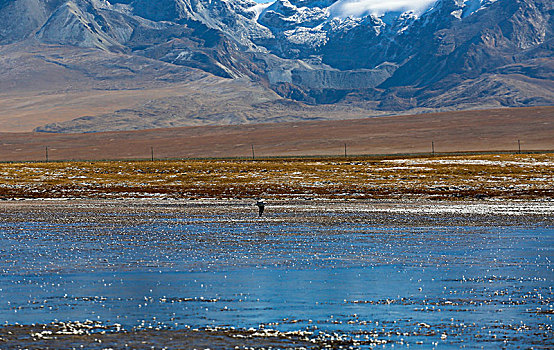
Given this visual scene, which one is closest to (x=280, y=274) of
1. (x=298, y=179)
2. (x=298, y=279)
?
(x=298, y=279)

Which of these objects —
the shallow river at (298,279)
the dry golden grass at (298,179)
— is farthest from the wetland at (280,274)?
the dry golden grass at (298,179)

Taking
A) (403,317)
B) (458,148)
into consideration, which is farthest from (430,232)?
(458,148)

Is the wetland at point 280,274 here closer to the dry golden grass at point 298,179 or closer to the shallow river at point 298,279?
the shallow river at point 298,279

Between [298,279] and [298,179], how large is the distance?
170 ft

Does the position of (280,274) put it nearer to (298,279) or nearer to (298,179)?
(298,279)

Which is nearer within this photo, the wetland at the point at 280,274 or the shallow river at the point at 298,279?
the wetland at the point at 280,274

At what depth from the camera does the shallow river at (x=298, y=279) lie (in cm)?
1711

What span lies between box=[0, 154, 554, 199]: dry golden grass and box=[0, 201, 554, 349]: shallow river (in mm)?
22581

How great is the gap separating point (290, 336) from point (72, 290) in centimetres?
747

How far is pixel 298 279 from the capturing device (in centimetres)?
2300

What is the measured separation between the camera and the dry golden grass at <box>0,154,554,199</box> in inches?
2499

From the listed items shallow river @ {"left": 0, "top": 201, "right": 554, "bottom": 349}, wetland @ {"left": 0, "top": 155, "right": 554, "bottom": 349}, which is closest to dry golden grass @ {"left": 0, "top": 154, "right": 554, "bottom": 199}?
wetland @ {"left": 0, "top": 155, "right": 554, "bottom": 349}

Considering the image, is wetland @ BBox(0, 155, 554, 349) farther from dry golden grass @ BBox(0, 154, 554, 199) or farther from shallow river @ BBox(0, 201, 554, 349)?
dry golden grass @ BBox(0, 154, 554, 199)

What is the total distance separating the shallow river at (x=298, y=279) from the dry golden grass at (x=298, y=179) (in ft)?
74.1
